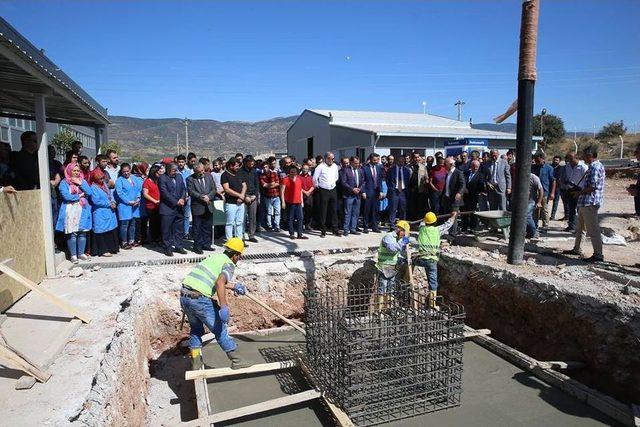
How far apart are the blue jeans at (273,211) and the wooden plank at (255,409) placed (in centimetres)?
526

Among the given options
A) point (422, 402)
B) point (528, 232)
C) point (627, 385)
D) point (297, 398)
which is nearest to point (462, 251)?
point (528, 232)

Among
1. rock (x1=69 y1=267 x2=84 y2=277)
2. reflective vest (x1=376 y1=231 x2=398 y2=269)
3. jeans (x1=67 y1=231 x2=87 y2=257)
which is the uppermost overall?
jeans (x1=67 y1=231 x2=87 y2=257)

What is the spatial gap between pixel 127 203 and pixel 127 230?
62 cm

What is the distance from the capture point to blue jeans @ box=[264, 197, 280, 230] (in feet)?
30.6

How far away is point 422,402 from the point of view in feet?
15.1

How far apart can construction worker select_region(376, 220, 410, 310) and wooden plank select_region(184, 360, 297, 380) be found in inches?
84.2

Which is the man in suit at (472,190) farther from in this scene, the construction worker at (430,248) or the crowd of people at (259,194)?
the construction worker at (430,248)

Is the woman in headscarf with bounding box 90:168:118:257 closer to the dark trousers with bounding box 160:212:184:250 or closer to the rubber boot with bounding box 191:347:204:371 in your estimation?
the dark trousers with bounding box 160:212:184:250

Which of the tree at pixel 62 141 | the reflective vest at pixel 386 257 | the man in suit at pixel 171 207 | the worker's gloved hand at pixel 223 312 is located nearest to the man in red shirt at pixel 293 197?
the man in suit at pixel 171 207

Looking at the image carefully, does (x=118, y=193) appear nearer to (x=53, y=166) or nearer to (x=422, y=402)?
(x=53, y=166)

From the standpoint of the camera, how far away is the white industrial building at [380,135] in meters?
18.0

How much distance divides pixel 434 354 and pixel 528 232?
17.3ft

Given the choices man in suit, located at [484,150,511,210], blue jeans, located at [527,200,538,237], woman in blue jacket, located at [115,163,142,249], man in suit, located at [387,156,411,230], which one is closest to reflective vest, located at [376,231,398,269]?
man in suit, located at [387,156,411,230]

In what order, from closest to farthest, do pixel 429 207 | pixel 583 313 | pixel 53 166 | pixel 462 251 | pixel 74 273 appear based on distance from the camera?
pixel 583 313
pixel 74 273
pixel 53 166
pixel 462 251
pixel 429 207
